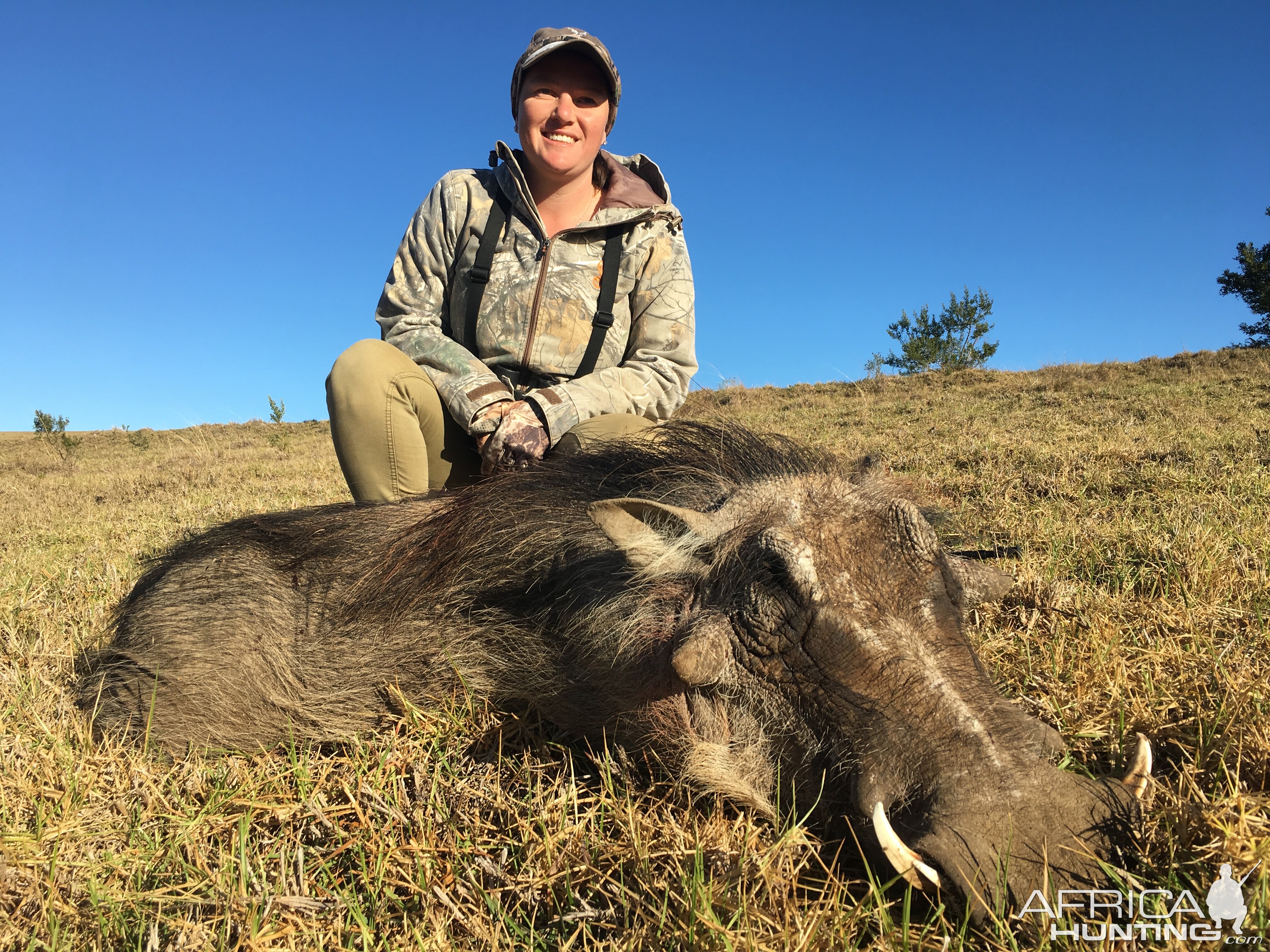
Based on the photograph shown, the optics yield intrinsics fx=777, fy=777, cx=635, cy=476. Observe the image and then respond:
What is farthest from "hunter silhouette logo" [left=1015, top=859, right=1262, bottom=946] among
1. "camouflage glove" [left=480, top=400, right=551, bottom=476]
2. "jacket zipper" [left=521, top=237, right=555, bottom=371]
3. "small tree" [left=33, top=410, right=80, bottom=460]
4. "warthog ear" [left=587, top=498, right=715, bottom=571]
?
"small tree" [left=33, top=410, right=80, bottom=460]

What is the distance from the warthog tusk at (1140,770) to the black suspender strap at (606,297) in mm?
2650

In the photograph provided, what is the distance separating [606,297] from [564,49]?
3.83 feet

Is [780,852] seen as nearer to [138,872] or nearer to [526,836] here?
[526,836]

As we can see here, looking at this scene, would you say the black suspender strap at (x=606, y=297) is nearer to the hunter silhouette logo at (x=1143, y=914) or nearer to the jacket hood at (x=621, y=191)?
the jacket hood at (x=621, y=191)

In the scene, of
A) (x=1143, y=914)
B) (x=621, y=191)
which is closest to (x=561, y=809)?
(x=1143, y=914)

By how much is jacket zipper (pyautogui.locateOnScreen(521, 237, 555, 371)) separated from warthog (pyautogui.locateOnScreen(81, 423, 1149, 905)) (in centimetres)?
108

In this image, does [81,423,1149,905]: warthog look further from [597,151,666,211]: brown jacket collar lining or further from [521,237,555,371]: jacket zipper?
[597,151,666,211]: brown jacket collar lining

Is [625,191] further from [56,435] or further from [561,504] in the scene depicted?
[56,435]

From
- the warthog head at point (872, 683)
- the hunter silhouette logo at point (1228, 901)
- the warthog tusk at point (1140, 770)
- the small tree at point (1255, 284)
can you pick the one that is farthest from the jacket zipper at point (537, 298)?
the small tree at point (1255, 284)

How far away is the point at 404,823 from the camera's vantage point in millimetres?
2004

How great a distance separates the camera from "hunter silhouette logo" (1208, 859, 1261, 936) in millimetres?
1351

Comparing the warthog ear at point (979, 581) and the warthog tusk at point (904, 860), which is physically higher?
the warthog ear at point (979, 581)

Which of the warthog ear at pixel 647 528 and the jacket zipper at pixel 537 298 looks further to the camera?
the jacket zipper at pixel 537 298

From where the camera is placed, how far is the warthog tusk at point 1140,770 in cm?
158
